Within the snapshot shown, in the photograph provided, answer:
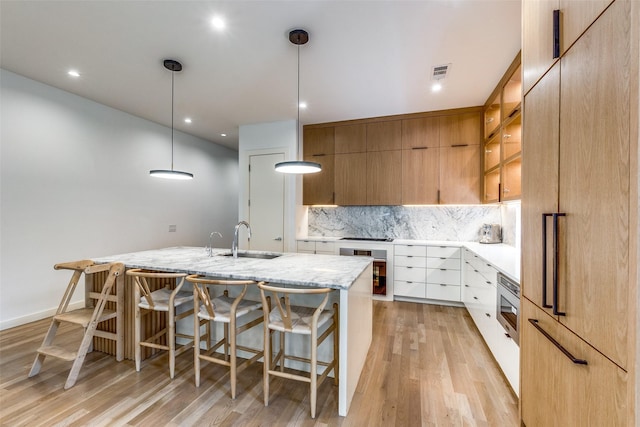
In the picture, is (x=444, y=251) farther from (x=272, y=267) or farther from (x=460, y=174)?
(x=272, y=267)

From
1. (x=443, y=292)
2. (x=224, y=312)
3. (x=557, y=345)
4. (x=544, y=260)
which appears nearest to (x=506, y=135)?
(x=443, y=292)

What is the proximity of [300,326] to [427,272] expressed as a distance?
2721 mm

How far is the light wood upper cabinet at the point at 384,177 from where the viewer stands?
4.36 meters

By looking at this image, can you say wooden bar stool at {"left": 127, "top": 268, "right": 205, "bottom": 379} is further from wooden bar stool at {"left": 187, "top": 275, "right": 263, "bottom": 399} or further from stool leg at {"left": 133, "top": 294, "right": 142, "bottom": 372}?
wooden bar stool at {"left": 187, "top": 275, "right": 263, "bottom": 399}

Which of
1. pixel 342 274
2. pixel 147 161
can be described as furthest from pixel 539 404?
pixel 147 161

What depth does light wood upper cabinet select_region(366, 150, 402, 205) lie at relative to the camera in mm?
4363

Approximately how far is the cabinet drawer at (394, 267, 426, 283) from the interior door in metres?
1.93

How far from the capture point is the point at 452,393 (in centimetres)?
205

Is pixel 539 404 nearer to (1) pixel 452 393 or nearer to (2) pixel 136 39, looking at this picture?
(1) pixel 452 393

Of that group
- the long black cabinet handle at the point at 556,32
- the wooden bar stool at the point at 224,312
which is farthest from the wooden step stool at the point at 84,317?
the long black cabinet handle at the point at 556,32

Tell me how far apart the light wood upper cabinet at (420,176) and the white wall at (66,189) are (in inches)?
161

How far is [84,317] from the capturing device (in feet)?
7.55

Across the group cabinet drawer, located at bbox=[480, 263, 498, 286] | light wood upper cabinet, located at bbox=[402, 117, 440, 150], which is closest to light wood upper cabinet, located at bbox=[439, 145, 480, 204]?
light wood upper cabinet, located at bbox=[402, 117, 440, 150]

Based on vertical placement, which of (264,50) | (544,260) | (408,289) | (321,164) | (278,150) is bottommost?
(408,289)
